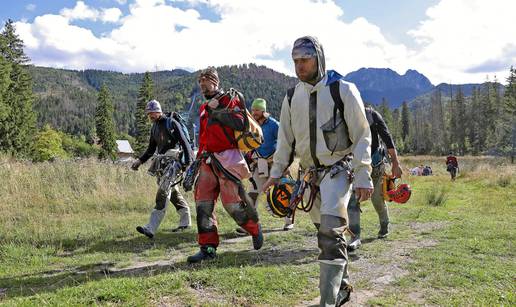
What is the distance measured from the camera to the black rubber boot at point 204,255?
5398 mm

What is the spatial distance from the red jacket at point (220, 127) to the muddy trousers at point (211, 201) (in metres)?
0.29

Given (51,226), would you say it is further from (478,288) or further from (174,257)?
(478,288)

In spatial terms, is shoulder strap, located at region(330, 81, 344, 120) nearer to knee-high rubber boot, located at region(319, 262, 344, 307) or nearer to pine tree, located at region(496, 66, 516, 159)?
knee-high rubber boot, located at region(319, 262, 344, 307)

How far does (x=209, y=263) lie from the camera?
5.28 metres

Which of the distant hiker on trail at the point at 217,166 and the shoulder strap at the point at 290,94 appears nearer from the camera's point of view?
the shoulder strap at the point at 290,94

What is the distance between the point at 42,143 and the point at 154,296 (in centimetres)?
9772

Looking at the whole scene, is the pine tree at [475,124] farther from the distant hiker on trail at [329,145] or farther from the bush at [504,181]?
Answer: the distant hiker on trail at [329,145]

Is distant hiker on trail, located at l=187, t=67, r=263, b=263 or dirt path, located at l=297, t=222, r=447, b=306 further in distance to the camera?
distant hiker on trail, located at l=187, t=67, r=263, b=263

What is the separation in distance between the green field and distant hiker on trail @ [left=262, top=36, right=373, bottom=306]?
2.70 feet

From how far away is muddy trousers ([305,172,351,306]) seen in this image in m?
3.49

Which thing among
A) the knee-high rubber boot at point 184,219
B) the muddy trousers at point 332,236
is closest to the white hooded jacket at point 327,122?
the muddy trousers at point 332,236

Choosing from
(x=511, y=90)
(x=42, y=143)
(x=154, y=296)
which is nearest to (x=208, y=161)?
(x=154, y=296)

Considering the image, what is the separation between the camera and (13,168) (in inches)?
454

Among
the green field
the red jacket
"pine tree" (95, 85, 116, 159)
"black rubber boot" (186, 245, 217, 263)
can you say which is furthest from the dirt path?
"pine tree" (95, 85, 116, 159)
